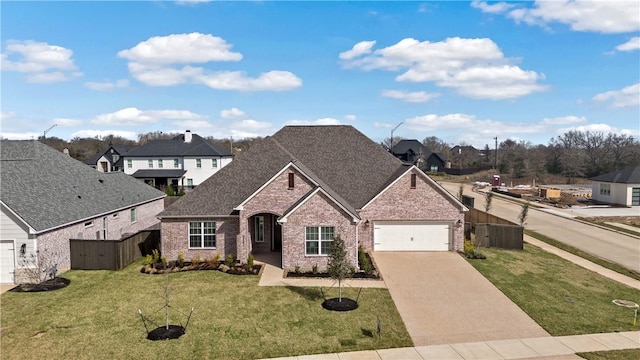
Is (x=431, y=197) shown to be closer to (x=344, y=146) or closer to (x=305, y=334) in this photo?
(x=344, y=146)

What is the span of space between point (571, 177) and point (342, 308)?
8616 cm

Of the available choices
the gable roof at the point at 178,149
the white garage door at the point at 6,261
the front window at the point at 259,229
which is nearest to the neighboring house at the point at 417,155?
the gable roof at the point at 178,149

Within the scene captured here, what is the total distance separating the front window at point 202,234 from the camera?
78.9 ft

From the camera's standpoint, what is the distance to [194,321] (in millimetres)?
15555

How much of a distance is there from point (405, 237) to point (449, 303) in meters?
9.21

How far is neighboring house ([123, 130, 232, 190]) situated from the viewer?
57.1 metres

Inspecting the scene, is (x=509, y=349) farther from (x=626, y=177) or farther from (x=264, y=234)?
(x=626, y=177)

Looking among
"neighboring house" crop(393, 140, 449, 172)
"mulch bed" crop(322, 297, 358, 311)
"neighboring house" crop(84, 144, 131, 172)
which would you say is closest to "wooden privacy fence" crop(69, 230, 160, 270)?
"mulch bed" crop(322, 297, 358, 311)

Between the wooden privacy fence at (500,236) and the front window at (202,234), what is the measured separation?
18.0 meters

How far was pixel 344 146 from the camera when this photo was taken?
31.4 metres

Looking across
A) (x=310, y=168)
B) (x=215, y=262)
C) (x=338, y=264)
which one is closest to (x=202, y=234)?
(x=215, y=262)

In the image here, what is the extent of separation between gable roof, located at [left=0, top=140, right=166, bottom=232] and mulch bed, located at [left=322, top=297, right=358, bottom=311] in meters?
14.7

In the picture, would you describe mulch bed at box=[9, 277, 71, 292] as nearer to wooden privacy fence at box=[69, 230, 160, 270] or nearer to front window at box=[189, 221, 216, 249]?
wooden privacy fence at box=[69, 230, 160, 270]

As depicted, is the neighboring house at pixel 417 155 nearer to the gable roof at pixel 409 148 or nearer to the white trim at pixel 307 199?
the gable roof at pixel 409 148
